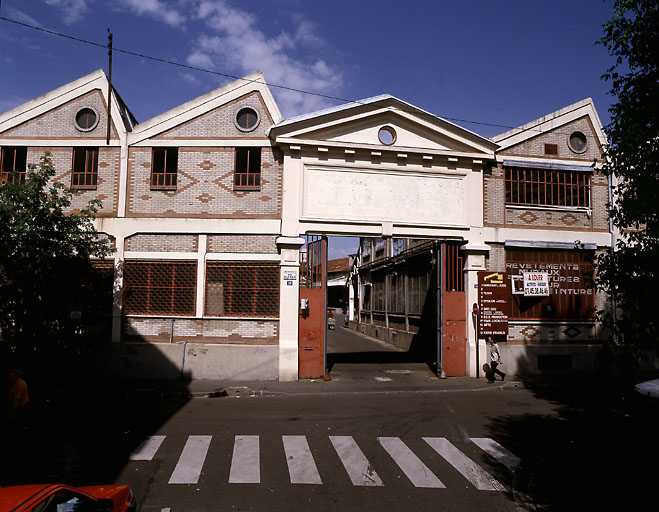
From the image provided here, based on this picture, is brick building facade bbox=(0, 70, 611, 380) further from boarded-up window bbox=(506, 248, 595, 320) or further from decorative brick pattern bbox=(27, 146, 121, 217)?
boarded-up window bbox=(506, 248, 595, 320)

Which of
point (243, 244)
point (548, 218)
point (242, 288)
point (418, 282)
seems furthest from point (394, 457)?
point (418, 282)

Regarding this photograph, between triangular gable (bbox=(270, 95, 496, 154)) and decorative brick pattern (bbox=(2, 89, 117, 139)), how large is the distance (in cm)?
597

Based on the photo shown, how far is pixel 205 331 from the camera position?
55.1 ft

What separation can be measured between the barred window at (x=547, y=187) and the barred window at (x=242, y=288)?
916cm

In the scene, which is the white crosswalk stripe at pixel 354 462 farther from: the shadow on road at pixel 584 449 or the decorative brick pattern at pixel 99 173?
the decorative brick pattern at pixel 99 173

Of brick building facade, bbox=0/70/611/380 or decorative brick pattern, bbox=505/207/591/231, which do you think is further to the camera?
decorative brick pattern, bbox=505/207/591/231

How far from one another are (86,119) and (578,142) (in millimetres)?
17776

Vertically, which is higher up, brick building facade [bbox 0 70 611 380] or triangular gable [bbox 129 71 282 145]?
Result: triangular gable [bbox 129 71 282 145]

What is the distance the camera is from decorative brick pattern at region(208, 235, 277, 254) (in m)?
16.9

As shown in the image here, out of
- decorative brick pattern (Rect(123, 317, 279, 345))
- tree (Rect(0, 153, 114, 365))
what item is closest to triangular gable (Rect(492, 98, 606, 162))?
decorative brick pattern (Rect(123, 317, 279, 345))

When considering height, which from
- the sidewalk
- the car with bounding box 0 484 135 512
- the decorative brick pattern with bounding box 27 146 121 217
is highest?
the decorative brick pattern with bounding box 27 146 121 217

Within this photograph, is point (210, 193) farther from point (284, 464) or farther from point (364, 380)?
point (284, 464)

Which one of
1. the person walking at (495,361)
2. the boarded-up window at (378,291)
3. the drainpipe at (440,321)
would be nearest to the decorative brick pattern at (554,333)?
the person walking at (495,361)

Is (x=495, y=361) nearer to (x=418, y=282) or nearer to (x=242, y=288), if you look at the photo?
(x=242, y=288)
